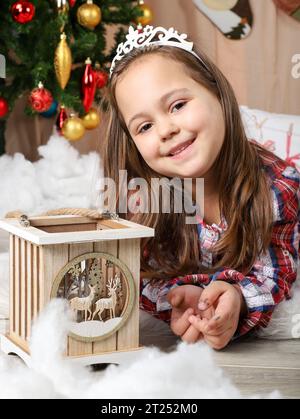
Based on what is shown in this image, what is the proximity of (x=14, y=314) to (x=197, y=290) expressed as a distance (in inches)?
13.1

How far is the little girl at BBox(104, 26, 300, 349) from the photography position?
4.21ft

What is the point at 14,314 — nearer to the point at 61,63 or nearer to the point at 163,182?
the point at 163,182

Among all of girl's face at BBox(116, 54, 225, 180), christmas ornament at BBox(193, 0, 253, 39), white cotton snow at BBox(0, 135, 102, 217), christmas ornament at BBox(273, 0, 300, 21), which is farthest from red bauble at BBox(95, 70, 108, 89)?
girl's face at BBox(116, 54, 225, 180)

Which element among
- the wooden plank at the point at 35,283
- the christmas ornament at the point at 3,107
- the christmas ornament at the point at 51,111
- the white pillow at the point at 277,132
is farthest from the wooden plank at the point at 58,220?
the christmas ornament at the point at 51,111

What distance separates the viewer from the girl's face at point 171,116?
1280 mm

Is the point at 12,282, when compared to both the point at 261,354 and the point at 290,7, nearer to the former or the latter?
the point at 261,354

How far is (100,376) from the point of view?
1135 mm

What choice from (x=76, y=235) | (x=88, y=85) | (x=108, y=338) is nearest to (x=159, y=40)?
(x=76, y=235)

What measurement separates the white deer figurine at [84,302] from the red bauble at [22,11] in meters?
1.34

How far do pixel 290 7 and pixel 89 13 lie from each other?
3.03 feet

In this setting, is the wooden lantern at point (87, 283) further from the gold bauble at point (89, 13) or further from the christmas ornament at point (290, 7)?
the christmas ornament at point (290, 7)
